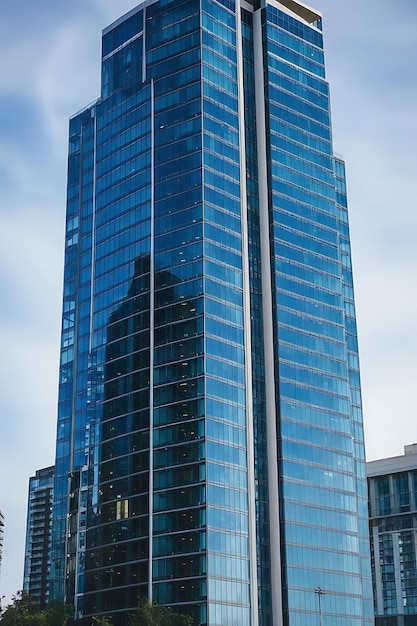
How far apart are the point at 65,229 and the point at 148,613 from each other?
80.3 m

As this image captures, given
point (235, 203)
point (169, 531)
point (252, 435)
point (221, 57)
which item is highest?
point (221, 57)

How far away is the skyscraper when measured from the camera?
479 feet

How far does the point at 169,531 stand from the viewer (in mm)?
144125

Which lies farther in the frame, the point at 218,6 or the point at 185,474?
the point at 218,6

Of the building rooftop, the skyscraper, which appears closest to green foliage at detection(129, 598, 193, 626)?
the skyscraper

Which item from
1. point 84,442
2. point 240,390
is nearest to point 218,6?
Answer: point 240,390

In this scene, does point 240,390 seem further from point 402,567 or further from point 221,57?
point 402,567

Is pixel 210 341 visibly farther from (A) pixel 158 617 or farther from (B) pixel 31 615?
(B) pixel 31 615

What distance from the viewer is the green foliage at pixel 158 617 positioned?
438 feet

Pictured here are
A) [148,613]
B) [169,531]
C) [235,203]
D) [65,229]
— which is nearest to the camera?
[148,613]

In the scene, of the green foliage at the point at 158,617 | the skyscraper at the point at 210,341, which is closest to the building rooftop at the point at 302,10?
the skyscraper at the point at 210,341

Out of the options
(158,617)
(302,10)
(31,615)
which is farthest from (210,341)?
(302,10)

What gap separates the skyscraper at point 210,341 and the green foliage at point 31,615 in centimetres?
428

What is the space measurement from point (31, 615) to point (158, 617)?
2658cm
